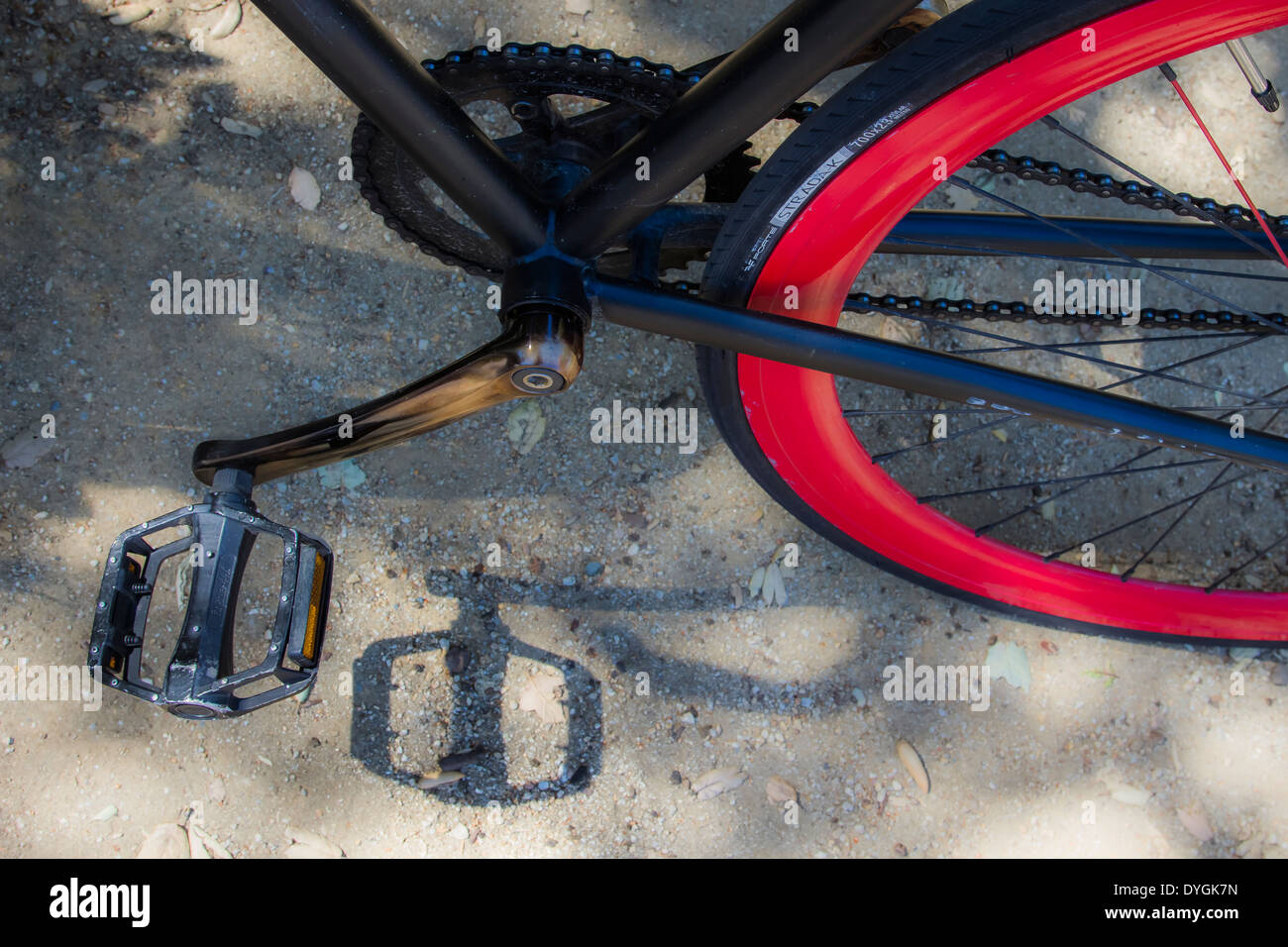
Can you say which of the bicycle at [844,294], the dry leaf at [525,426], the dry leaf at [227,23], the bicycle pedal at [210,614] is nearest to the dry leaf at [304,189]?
the dry leaf at [227,23]

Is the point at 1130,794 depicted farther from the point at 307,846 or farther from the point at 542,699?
the point at 307,846

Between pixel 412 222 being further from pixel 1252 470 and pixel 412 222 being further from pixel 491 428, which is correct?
pixel 1252 470

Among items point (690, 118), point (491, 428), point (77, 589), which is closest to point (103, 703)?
point (77, 589)

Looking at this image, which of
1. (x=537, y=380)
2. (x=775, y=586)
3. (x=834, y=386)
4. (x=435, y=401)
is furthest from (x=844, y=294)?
(x=775, y=586)

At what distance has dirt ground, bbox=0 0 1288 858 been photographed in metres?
1.65

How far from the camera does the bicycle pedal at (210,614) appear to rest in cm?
127

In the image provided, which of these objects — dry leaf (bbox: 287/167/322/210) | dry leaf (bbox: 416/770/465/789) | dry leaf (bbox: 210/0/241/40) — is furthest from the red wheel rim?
dry leaf (bbox: 210/0/241/40)

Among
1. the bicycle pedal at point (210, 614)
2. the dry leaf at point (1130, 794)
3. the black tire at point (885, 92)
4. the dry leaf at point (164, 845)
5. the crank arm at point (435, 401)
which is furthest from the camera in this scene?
the dry leaf at point (1130, 794)

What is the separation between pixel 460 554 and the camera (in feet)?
5.64

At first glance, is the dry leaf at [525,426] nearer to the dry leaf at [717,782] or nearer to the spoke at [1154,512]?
the dry leaf at [717,782]

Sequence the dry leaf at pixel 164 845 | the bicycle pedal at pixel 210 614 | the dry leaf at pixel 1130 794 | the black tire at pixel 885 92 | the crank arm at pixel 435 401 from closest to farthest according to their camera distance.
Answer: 1. the black tire at pixel 885 92
2. the crank arm at pixel 435 401
3. the bicycle pedal at pixel 210 614
4. the dry leaf at pixel 164 845
5. the dry leaf at pixel 1130 794

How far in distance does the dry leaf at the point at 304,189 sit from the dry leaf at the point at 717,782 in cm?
131

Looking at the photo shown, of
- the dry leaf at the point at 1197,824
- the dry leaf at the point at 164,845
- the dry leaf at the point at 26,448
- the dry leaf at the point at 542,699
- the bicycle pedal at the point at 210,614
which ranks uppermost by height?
the dry leaf at the point at 26,448

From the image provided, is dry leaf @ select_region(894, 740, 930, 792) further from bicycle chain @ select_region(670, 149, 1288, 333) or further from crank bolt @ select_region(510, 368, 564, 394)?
crank bolt @ select_region(510, 368, 564, 394)
